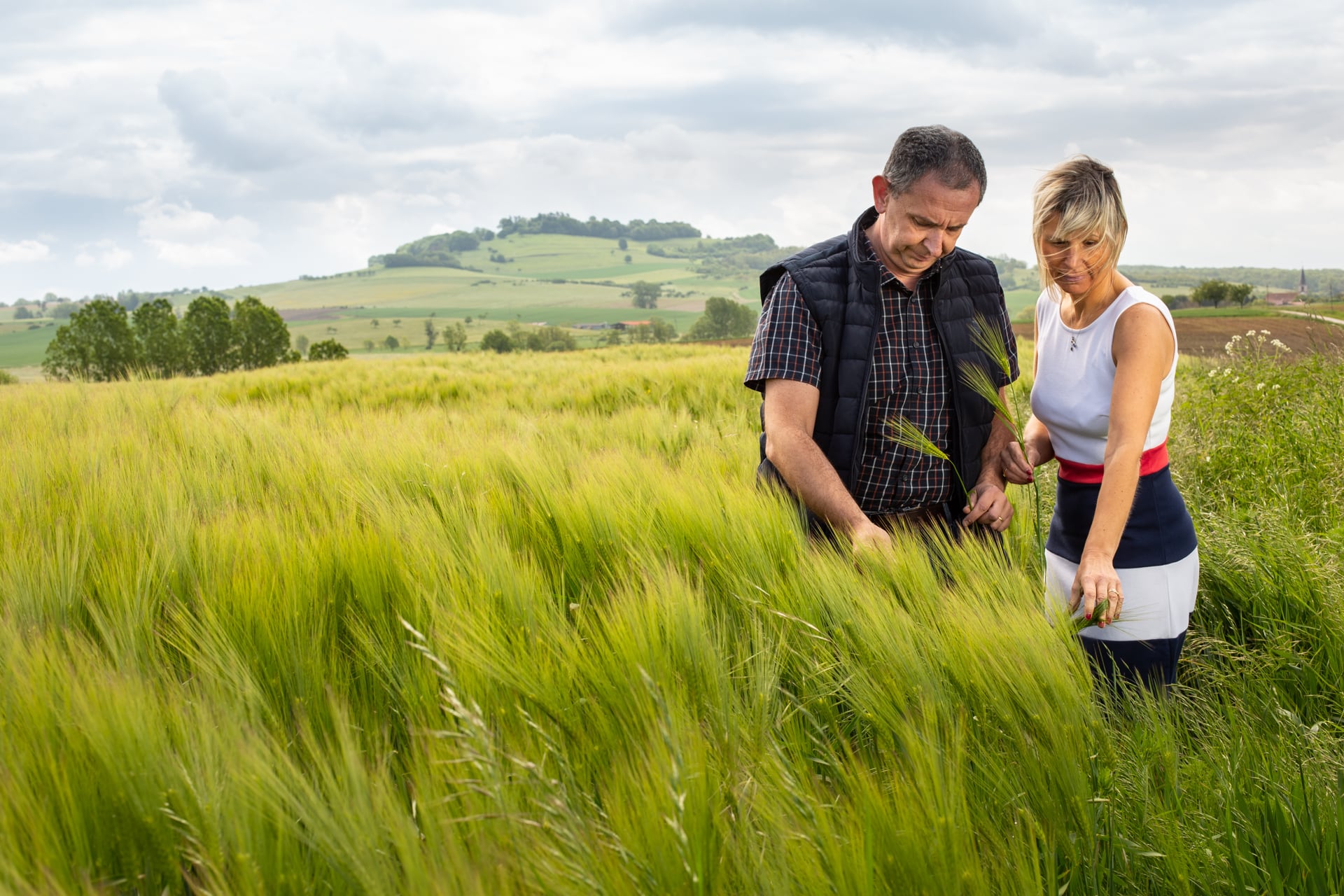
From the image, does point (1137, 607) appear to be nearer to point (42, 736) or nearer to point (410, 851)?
point (410, 851)

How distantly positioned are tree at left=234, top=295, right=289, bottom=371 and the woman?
6176 cm

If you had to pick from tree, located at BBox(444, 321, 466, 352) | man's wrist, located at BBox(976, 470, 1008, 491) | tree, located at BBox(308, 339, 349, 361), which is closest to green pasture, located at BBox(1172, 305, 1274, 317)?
man's wrist, located at BBox(976, 470, 1008, 491)

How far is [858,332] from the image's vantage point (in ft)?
8.38

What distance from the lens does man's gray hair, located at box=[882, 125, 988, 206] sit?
7.43ft

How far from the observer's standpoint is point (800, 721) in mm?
1312

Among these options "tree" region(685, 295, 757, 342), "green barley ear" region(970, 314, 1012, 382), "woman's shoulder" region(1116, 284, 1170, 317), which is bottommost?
"green barley ear" region(970, 314, 1012, 382)

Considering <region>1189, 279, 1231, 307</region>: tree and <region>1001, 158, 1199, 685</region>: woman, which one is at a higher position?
<region>1189, 279, 1231, 307</region>: tree

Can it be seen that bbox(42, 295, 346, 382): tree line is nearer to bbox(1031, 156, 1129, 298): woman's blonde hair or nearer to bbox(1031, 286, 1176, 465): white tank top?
bbox(1031, 286, 1176, 465): white tank top

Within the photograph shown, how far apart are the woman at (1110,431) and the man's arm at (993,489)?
353mm

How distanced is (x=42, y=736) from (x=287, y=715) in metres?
0.33

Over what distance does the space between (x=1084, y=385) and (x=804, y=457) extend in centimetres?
76

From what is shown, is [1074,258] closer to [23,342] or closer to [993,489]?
[993,489]

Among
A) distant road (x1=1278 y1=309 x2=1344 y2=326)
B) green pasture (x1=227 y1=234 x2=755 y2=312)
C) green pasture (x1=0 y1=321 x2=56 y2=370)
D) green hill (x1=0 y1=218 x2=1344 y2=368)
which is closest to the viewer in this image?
distant road (x1=1278 y1=309 x2=1344 y2=326)

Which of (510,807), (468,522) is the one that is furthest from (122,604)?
(510,807)
